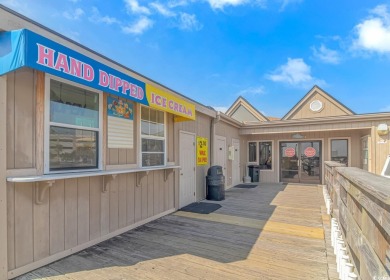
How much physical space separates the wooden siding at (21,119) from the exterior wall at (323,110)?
49.1 feet

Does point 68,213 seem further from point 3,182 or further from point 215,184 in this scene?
point 215,184

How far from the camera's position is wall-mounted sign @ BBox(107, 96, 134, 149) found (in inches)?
150

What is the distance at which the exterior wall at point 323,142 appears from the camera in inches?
391

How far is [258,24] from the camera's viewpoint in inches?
408

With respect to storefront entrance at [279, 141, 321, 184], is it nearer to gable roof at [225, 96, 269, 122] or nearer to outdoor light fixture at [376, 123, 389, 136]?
outdoor light fixture at [376, 123, 389, 136]

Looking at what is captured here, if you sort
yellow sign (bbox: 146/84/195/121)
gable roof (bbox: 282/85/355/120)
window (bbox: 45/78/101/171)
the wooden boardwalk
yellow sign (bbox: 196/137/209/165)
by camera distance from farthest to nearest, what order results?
gable roof (bbox: 282/85/355/120), yellow sign (bbox: 196/137/209/165), yellow sign (bbox: 146/84/195/121), window (bbox: 45/78/101/171), the wooden boardwalk

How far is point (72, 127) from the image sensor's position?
3.23 meters

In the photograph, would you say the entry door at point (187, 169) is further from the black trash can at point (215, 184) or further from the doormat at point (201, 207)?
the black trash can at point (215, 184)

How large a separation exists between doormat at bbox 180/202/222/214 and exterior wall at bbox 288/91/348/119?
36.7 ft

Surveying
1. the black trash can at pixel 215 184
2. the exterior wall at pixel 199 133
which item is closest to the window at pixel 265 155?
the exterior wall at pixel 199 133

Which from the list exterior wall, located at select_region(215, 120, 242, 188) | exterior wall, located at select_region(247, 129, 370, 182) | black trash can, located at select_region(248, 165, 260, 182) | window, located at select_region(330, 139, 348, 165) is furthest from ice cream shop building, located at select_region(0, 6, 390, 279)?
window, located at select_region(330, 139, 348, 165)

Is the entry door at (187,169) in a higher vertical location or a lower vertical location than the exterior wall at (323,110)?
lower

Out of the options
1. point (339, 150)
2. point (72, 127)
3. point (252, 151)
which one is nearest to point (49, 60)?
point (72, 127)

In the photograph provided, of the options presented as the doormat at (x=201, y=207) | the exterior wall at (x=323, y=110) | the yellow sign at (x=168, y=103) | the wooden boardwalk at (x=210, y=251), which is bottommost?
the doormat at (x=201, y=207)
